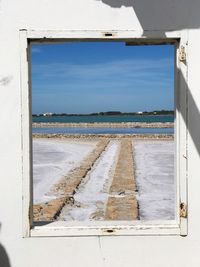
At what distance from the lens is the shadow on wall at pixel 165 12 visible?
4.12 metres

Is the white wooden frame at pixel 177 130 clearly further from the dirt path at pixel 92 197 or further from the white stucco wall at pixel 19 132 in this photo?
the dirt path at pixel 92 197

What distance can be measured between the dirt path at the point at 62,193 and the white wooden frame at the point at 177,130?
3579 millimetres

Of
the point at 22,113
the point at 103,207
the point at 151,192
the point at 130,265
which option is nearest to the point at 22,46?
the point at 22,113

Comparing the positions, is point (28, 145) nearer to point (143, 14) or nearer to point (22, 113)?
point (22, 113)

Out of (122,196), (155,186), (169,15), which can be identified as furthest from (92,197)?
(169,15)

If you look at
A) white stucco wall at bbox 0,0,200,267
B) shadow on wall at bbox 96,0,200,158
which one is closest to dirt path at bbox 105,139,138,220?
white stucco wall at bbox 0,0,200,267

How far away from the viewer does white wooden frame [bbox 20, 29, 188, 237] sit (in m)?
4.11

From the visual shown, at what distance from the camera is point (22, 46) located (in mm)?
4125

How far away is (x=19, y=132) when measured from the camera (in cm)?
419

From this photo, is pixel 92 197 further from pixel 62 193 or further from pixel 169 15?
pixel 169 15

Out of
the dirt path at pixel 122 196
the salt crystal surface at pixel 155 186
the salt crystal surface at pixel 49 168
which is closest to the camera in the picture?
the dirt path at pixel 122 196

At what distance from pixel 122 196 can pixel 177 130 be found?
574 cm

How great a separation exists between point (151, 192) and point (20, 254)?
644 centimetres

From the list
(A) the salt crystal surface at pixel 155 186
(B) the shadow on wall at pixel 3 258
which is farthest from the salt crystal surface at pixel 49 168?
(B) the shadow on wall at pixel 3 258
